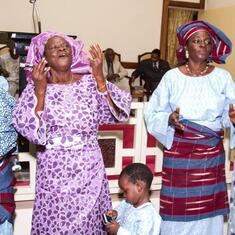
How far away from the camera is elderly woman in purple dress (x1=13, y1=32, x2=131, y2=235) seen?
1913mm

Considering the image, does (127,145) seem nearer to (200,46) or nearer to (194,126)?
(194,126)

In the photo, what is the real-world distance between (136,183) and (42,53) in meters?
0.84

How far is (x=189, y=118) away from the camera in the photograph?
2309 millimetres

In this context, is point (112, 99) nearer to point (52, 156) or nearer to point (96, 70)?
point (96, 70)

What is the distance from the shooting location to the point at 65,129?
6.35ft

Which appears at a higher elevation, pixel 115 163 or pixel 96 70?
pixel 96 70

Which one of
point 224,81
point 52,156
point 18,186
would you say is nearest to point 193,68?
point 224,81

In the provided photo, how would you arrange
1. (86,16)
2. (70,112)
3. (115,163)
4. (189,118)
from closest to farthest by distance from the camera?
(70,112), (189,118), (115,163), (86,16)

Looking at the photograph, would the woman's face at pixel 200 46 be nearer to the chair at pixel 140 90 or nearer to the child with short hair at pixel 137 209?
the child with short hair at pixel 137 209

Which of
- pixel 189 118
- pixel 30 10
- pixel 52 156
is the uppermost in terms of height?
pixel 30 10

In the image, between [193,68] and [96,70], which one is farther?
[193,68]

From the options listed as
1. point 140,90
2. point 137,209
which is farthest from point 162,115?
point 140,90

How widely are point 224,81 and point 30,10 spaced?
5.77 meters

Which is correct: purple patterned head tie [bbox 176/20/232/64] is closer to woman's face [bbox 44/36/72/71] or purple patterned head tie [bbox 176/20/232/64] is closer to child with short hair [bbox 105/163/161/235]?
woman's face [bbox 44/36/72/71]
